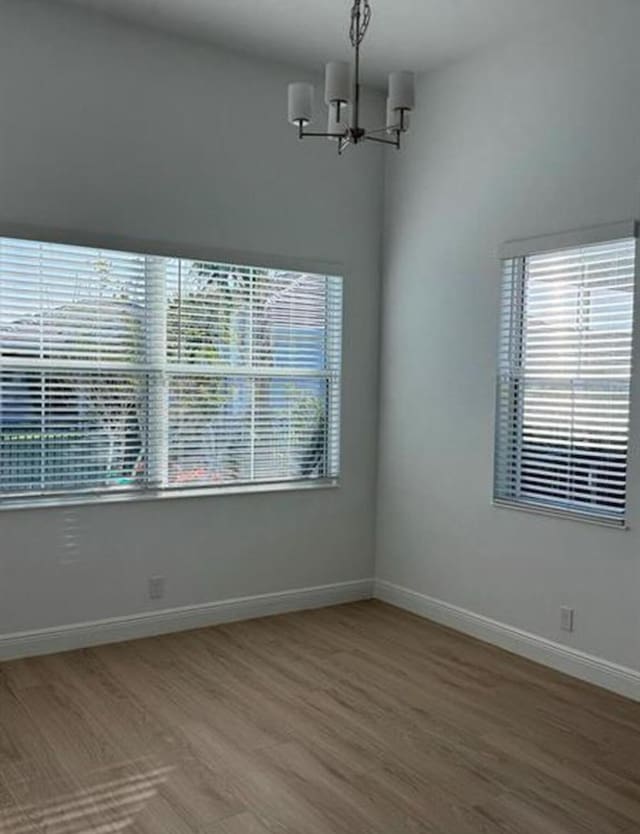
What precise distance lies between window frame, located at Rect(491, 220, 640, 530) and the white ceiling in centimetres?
106

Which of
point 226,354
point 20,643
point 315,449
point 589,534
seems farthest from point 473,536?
point 20,643

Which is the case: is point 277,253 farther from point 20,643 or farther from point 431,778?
point 431,778

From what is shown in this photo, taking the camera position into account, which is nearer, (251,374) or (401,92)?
(401,92)

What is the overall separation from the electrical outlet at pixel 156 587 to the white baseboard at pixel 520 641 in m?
1.49

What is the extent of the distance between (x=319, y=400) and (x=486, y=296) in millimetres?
1229

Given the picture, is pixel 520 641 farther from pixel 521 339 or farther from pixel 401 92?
pixel 401 92

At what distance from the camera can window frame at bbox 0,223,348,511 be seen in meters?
4.08

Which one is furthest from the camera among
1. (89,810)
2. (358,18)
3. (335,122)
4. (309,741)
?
(358,18)

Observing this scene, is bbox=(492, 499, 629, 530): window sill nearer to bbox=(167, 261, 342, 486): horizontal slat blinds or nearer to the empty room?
the empty room

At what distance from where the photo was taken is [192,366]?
457cm

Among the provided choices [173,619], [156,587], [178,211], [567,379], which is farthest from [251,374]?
[567,379]

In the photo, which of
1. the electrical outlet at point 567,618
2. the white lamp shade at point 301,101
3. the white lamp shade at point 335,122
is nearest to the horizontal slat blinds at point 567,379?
the electrical outlet at point 567,618

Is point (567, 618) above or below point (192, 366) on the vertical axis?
below

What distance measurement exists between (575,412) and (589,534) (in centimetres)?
60
